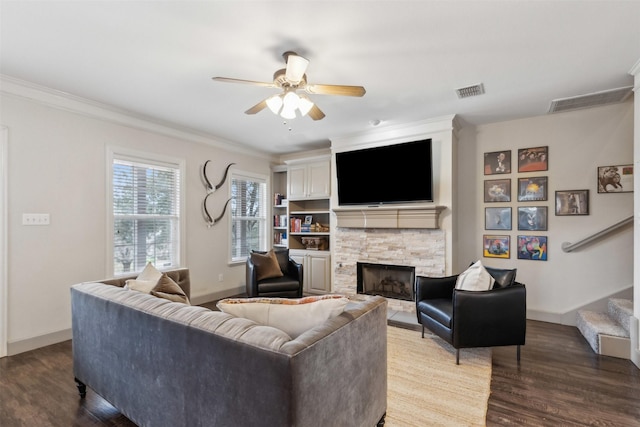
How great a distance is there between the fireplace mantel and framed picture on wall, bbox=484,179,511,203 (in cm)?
73

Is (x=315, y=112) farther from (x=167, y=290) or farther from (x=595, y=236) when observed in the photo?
(x=595, y=236)

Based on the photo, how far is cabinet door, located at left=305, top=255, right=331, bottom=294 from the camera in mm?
4902

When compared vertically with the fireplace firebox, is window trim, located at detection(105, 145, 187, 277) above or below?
above

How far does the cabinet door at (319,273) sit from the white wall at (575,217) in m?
2.28

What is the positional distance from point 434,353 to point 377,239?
180 centimetres

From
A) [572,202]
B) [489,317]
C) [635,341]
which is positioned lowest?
[635,341]

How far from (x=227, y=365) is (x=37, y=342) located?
3010 mm

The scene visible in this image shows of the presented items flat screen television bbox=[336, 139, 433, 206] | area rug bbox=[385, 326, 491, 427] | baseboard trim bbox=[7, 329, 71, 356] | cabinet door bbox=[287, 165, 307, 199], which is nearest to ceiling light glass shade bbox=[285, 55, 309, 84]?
flat screen television bbox=[336, 139, 433, 206]

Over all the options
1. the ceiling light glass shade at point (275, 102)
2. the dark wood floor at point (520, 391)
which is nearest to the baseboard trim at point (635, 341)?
the dark wood floor at point (520, 391)

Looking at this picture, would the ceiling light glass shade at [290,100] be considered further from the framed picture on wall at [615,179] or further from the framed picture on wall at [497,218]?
the framed picture on wall at [615,179]

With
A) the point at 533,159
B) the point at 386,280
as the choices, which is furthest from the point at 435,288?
the point at 533,159

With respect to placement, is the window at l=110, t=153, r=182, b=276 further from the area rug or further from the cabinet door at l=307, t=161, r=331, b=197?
the area rug

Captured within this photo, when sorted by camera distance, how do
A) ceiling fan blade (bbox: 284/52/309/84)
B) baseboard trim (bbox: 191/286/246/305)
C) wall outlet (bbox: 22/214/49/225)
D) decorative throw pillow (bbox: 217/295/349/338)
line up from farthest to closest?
baseboard trim (bbox: 191/286/246/305), wall outlet (bbox: 22/214/49/225), ceiling fan blade (bbox: 284/52/309/84), decorative throw pillow (bbox: 217/295/349/338)

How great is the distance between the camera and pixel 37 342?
115 inches
